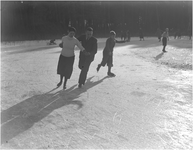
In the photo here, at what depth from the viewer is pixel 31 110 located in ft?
12.1

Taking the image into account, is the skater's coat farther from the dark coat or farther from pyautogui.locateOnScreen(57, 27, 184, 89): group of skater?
the dark coat

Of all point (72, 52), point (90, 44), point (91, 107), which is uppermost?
point (90, 44)

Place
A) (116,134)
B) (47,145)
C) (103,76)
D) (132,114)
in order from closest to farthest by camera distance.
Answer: (47,145) < (116,134) < (132,114) < (103,76)

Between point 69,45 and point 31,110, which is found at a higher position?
point 69,45

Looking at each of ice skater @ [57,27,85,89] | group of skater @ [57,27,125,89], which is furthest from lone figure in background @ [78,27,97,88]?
ice skater @ [57,27,85,89]

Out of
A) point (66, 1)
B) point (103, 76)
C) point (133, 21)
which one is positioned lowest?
point (103, 76)

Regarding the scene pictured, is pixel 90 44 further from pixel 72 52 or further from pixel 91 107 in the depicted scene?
pixel 91 107

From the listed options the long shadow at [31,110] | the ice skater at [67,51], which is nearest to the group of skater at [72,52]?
the ice skater at [67,51]

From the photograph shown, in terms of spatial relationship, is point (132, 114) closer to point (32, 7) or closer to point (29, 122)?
point (29, 122)

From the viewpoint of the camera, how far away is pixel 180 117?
3355mm

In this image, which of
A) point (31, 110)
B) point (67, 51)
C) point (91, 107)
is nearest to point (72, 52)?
point (67, 51)

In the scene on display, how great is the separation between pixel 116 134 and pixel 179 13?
51.7m

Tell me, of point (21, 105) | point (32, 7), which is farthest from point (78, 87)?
point (32, 7)

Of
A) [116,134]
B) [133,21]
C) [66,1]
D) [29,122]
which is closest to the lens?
[116,134]
